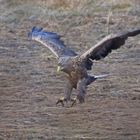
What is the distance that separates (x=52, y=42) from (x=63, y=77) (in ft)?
6.10

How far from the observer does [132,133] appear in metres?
9.48

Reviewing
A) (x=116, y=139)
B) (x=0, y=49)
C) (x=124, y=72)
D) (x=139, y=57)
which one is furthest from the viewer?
(x=0, y=49)

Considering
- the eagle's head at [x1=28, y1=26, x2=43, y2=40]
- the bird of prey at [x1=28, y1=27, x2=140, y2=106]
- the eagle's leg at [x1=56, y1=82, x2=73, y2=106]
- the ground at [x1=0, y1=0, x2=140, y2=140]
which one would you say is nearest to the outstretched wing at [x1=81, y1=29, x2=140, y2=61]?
the bird of prey at [x1=28, y1=27, x2=140, y2=106]

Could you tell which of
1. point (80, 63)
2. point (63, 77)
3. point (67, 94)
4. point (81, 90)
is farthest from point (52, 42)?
point (63, 77)

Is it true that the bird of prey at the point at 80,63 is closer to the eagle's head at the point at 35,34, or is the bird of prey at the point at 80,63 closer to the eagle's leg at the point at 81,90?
the eagle's leg at the point at 81,90

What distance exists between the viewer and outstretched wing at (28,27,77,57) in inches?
423

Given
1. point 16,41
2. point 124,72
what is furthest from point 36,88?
point 16,41

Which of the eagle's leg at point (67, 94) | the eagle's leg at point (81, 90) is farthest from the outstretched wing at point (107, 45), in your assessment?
the eagle's leg at point (67, 94)

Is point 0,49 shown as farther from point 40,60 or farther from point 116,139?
point 116,139

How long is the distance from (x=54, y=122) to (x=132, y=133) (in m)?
1.10

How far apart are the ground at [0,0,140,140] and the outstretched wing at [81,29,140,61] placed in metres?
0.79

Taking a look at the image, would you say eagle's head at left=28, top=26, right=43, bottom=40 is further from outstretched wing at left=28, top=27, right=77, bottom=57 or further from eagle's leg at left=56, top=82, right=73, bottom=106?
eagle's leg at left=56, top=82, right=73, bottom=106

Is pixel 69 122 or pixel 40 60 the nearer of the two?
pixel 69 122

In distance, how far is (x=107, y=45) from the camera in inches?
393
